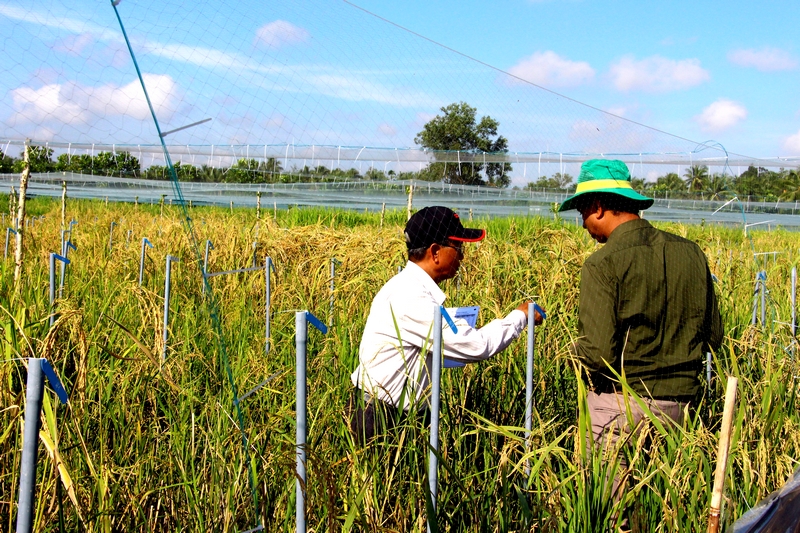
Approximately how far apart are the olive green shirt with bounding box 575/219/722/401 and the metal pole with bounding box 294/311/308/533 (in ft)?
3.14

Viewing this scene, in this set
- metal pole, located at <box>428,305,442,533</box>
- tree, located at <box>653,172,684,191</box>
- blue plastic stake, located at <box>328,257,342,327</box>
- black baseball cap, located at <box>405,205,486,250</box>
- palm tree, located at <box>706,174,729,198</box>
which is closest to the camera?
metal pole, located at <box>428,305,442,533</box>

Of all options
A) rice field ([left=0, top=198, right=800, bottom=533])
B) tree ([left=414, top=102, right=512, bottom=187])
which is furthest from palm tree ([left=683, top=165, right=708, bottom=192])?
tree ([left=414, top=102, right=512, bottom=187])

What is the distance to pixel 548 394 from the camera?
2.91 m

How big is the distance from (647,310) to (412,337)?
73 cm

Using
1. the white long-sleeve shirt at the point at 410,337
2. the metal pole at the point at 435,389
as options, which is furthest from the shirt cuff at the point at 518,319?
the metal pole at the point at 435,389

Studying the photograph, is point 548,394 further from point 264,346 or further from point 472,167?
point 264,346

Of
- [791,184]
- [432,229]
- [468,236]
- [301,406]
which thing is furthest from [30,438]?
[791,184]

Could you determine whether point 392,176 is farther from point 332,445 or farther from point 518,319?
point 332,445

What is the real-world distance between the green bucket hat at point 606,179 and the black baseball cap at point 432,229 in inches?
16.2

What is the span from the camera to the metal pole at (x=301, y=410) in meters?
1.53

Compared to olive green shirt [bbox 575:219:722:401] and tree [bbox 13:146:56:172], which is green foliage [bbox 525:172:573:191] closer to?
olive green shirt [bbox 575:219:722:401]

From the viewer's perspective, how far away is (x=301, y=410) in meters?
1.59

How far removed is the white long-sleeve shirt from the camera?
2139 mm

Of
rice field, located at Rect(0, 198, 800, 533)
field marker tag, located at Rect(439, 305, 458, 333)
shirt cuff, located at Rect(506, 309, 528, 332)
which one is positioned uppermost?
field marker tag, located at Rect(439, 305, 458, 333)
